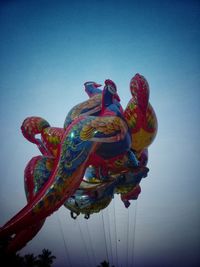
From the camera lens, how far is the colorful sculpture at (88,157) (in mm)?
4656

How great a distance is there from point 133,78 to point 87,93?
137 centimetres

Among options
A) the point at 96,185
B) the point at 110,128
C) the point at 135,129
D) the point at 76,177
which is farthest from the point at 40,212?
the point at 135,129

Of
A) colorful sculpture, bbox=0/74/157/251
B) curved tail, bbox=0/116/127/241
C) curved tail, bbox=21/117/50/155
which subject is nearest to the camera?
curved tail, bbox=0/116/127/241

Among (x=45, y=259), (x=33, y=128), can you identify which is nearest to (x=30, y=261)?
(x=45, y=259)

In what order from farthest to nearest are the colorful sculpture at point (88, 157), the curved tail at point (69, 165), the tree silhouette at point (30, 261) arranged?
1. the tree silhouette at point (30, 261)
2. the colorful sculpture at point (88, 157)
3. the curved tail at point (69, 165)

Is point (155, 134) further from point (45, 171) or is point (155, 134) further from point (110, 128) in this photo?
point (45, 171)

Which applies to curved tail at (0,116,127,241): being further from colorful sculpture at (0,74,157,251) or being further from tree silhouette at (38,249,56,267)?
tree silhouette at (38,249,56,267)

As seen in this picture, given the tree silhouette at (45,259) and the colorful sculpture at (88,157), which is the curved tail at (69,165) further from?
the tree silhouette at (45,259)

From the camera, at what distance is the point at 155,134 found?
19.7 ft

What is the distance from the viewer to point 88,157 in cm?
499

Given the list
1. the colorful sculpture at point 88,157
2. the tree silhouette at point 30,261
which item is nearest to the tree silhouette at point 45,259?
the tree silhouette at point 30,261

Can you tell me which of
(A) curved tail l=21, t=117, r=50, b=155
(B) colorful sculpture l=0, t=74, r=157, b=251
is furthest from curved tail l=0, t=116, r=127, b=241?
(A) curved tail l=21, t=117, r=50, b=155

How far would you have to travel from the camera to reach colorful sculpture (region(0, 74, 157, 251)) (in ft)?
15.3

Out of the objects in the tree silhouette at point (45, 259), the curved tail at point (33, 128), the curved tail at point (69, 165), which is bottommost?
the tree silhouette at point (45, 259)
